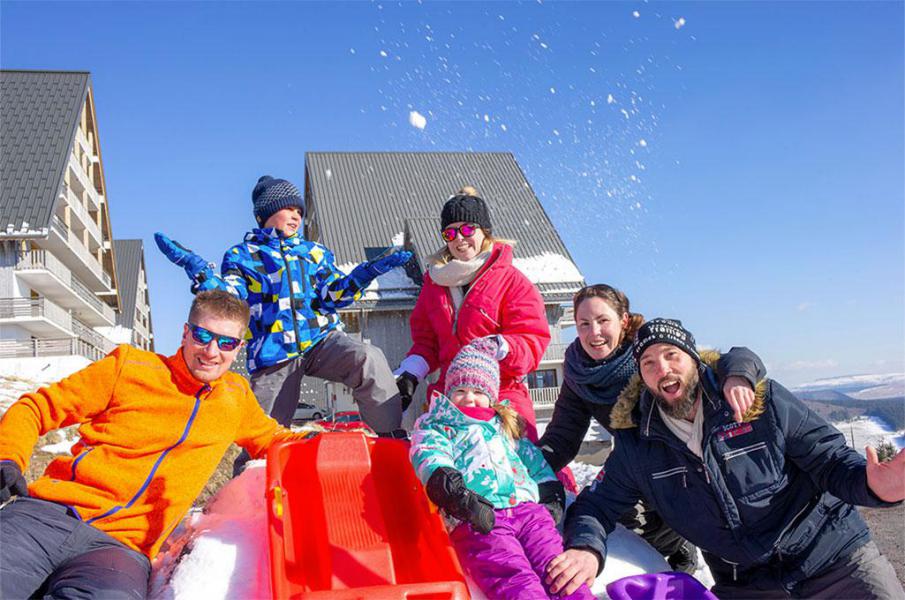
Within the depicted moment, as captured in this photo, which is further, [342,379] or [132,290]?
[132,290]

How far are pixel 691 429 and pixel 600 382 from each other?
675mm

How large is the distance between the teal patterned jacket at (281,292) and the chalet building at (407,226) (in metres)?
15.0

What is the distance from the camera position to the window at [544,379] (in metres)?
21.9

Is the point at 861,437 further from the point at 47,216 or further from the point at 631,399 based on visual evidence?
the point at 47,216

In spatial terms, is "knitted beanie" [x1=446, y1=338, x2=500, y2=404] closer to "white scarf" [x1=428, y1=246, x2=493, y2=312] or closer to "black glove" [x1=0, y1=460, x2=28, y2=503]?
"white scarf" [x1=428, y1=246, x2=493, y2=312]

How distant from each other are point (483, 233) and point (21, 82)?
27.2 metres

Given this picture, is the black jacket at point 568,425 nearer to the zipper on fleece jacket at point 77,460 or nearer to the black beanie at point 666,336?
the black beanie at point 666,336

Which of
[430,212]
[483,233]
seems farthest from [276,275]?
[430,212]

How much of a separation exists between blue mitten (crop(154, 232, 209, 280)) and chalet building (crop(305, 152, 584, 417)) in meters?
15.2

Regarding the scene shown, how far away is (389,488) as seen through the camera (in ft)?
10.8

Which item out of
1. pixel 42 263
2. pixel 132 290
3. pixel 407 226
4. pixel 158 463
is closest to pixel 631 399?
pixel 158 463

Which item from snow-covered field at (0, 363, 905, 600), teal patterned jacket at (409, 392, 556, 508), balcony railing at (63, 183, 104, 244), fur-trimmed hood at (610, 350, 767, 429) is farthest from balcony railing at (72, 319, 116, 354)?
fur-trimmed hood at (610, 350, 767, 429)

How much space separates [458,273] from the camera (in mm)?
4043

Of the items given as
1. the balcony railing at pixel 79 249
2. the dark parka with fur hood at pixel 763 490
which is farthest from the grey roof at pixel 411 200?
the dark parka with fur hood at pixel 763 490
